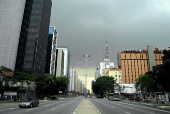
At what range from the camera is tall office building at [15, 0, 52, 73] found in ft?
356

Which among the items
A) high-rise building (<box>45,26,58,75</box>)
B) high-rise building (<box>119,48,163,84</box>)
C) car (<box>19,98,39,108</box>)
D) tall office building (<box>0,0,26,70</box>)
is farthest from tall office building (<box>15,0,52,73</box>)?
car (<box>19,98,39,108</box>)

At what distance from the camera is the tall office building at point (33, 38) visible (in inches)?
4277

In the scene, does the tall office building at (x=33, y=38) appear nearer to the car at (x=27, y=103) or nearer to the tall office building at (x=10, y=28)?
the tall office building at (x=10, y=28)

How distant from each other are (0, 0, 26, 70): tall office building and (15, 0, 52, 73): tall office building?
18.1 feet

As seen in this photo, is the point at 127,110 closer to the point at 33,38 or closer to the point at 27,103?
the point at 27,103

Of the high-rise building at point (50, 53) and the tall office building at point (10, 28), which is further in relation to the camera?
the high-rise building at point (50, 53)

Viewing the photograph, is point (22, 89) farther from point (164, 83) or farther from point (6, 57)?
point (164, 83)

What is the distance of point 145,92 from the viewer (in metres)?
96.6

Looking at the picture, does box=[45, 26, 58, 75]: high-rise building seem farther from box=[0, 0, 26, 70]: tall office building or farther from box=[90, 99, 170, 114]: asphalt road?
box=[90, 99, 170, 114]: asphalt road

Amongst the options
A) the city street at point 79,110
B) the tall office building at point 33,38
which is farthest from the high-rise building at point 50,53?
the city street at point 79,110

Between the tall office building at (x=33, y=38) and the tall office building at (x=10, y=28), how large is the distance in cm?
552

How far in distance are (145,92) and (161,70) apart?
66385mm

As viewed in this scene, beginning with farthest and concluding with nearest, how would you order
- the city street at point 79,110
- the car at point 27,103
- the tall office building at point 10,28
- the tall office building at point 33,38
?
the tall office building at point 33,38
the tall office building at point 10,28
the car at point 27,103
the city street at point 79,110

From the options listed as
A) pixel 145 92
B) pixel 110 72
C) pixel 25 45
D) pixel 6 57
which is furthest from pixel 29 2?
pixel 110 72
